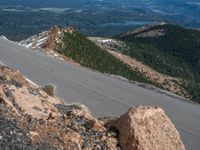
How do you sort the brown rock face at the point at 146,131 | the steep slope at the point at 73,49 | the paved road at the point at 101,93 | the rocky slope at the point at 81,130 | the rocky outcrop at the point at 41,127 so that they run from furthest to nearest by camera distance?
the steep slope at the point at 73,49, the paved road at the point at 101,93, the brown rock face at the point at 146,131, the rocky slope at the point at 81,130, the rocky outcrop at the point at 41,127

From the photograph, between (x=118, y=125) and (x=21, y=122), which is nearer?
(x=21, y=122)

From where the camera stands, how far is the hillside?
85.3 metres

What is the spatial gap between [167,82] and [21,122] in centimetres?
4042

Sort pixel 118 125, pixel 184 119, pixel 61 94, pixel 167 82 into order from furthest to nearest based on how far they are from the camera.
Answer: pixel 167 82
pixel 61 94
pixel 184 119
pixel 118 125

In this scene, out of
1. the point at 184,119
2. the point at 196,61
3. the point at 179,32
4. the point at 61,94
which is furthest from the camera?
the point at 179,32

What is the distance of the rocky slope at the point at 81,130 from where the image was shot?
357 inches

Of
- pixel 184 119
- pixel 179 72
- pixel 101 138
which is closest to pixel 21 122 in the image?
pixel 101 138

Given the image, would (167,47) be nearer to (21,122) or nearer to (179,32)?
(179,32)

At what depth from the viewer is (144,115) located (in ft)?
32.6

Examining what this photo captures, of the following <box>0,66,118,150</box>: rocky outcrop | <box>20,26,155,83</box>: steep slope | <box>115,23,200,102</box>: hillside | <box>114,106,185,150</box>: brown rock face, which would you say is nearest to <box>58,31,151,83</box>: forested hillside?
<box>20,26,155,83</box>: steep slope

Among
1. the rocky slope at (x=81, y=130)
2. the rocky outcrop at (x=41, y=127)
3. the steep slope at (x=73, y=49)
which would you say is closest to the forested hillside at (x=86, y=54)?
the steep slope at (x=73, y=49)

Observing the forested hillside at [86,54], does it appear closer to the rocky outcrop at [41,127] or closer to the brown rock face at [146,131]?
the rocky outcrop at [41,127]

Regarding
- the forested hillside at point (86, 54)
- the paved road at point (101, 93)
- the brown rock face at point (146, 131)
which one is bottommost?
the forested hillside at point (86, 54)

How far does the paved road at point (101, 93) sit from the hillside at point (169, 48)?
50.5 meters
